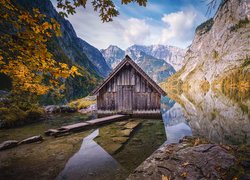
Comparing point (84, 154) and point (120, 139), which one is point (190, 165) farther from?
point (120, 139)

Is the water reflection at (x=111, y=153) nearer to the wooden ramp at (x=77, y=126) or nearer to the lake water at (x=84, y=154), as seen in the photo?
the lake water at (x=84, y=154)

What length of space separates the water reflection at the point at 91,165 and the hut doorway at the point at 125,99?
8.05 meters

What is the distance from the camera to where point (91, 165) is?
6.36m

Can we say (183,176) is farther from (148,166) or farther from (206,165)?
(148,166)

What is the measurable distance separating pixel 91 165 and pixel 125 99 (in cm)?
993

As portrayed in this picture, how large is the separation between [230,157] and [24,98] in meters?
16.4

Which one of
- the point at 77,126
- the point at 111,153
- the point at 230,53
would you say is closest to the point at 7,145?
the point at 77,126

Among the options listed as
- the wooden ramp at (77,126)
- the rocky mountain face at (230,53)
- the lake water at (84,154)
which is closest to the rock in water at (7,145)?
the lake water at (84,154)

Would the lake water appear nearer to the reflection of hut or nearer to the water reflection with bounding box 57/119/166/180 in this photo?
the water reflection with bounding box 57/119/166/180

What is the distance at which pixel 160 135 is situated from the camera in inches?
429

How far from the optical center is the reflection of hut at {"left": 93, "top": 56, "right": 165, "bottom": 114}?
15.5 metres

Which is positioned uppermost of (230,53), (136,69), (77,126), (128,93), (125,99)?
(230,53)

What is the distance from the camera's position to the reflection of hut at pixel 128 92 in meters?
15.5

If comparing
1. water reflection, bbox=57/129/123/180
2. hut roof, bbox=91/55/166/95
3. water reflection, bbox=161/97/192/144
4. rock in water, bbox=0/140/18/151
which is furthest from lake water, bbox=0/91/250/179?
hut roof, bbox=91/55/166/95
